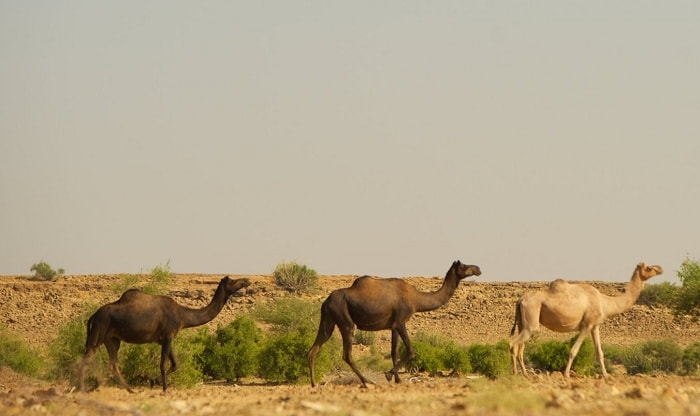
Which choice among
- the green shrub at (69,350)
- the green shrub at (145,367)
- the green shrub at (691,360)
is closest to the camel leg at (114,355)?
the green shrub at (145,367)

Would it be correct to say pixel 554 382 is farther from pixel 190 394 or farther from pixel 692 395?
pixel 190 394

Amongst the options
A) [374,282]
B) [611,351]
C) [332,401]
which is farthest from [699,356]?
[332,401]

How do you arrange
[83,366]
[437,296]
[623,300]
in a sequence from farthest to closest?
[437,296], [623,300], [83,366]

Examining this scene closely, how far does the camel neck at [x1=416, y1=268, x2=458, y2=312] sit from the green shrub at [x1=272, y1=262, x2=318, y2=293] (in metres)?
33.0

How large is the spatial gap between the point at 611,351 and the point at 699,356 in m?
3.25

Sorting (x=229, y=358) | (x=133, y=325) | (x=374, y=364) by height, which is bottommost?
(x=374, y=364)

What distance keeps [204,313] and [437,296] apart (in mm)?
4390

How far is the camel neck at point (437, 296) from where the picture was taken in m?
22.2

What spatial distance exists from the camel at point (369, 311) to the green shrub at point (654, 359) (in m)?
14.1

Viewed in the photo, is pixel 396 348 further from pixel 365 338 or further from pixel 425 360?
pixel 365 338

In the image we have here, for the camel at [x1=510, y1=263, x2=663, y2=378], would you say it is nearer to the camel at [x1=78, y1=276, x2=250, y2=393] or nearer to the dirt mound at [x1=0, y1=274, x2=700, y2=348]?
the camel at [x1=78, y1=276, x2=250, y2=393]

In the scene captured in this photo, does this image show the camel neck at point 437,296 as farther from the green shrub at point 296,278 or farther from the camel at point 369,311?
the green shrub at point 296,278

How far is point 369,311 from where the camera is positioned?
70.0 feet

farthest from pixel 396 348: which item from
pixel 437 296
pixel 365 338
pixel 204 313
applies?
pixel 365 338
